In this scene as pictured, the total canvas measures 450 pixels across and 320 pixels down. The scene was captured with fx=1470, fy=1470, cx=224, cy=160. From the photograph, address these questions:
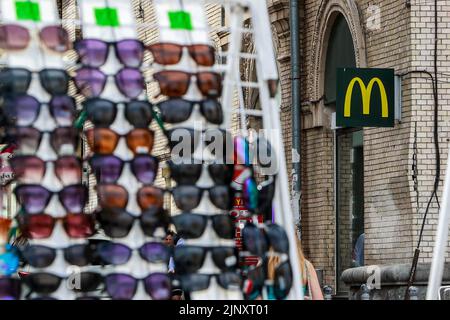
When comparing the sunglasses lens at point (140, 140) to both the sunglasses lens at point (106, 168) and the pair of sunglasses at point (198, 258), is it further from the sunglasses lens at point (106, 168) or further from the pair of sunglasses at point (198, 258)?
the pair of sunglasses at point (198, 258)

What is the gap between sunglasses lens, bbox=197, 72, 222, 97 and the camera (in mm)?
6094

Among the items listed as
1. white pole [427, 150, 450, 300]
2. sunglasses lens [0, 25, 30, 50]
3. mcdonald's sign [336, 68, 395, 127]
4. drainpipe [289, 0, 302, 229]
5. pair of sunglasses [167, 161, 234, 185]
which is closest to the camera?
sunglasses lens [0, 25, 30, 50]

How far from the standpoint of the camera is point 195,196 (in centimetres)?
599

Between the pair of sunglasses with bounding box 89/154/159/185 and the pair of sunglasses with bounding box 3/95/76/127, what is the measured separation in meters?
0.20

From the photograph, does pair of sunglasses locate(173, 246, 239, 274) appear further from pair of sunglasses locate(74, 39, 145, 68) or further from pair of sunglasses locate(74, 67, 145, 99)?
pair of sunglasses locate(74, 39, 145, 68)

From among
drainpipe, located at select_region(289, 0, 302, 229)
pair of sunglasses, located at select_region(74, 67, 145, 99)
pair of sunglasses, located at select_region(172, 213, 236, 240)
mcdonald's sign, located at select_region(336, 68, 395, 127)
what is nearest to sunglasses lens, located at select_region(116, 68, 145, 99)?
pair of sunglasses, located at select_region(74, 67, 145, 99)

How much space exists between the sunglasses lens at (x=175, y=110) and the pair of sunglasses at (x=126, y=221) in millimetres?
405

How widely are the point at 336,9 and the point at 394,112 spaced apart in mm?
3198

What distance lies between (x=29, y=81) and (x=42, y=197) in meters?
0.46

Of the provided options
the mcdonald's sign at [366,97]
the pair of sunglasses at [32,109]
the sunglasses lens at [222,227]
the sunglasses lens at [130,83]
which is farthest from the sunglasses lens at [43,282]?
the mcdonald's sign at [366,97]

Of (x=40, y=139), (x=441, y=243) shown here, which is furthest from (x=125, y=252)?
(x=441, y=243)

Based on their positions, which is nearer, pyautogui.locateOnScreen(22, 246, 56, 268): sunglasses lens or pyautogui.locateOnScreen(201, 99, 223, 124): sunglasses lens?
pyautogui.locateOnScreen(22, 246, 56, 268): sunglasses lens

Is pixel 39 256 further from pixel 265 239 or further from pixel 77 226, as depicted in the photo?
pixel 265 239

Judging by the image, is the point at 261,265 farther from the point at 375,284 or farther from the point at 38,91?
the point at 375,284
